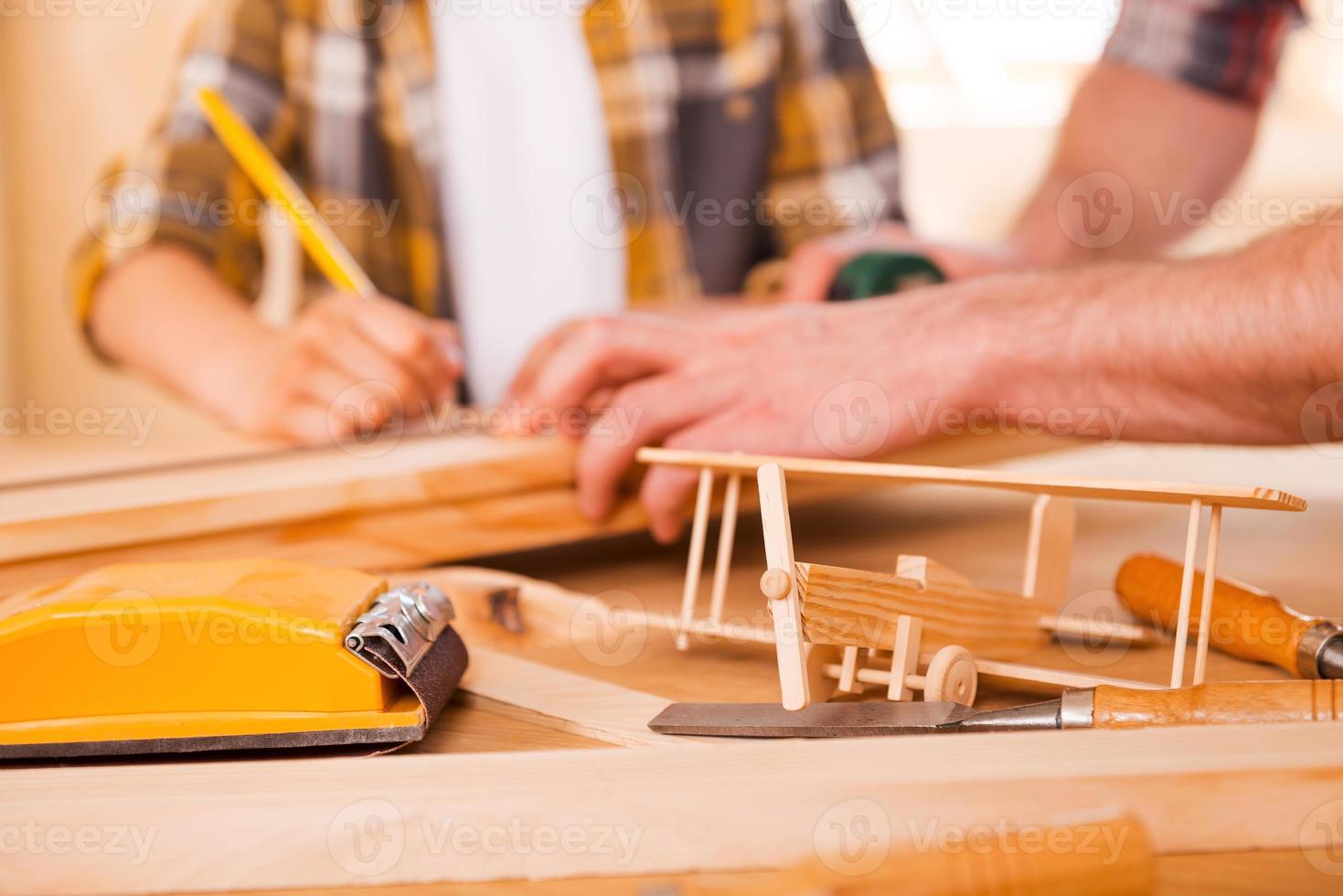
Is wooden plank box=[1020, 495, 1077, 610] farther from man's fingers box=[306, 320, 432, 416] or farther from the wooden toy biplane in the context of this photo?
man's fingers box=[306, 320, 432, 416]

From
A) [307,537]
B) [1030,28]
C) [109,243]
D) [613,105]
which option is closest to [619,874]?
[307,537]

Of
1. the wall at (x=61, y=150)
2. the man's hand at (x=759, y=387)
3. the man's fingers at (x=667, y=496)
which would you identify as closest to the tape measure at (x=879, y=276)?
the man's hand at (x=759, y=387)

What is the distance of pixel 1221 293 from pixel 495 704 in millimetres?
435

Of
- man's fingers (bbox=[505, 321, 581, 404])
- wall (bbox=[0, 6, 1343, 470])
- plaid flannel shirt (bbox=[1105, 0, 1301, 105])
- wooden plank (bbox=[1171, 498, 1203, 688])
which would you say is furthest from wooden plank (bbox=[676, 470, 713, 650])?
plaid flannel shirt (bbox=[1105, 0, 1301, 105])

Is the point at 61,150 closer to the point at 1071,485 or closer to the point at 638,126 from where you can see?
the point at 638,126

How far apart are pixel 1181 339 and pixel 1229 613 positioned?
0.16 meters

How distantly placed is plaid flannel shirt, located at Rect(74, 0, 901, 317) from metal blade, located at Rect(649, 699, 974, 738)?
3.89 ft

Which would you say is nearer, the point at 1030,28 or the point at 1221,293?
the point at 1221,293

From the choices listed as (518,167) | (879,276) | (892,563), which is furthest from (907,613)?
(518,167)

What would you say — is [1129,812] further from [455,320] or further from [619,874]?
[455,320]

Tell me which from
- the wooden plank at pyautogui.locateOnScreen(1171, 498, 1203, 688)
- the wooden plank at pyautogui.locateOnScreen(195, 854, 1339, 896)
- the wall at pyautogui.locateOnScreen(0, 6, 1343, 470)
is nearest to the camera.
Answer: the wooden plank at pyautogui.locateOnScreen(195, 854, 1339, 896)

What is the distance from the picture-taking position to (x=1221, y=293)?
57 centimetres

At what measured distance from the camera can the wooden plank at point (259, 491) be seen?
620 mm

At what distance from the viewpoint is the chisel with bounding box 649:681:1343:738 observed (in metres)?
0.38
